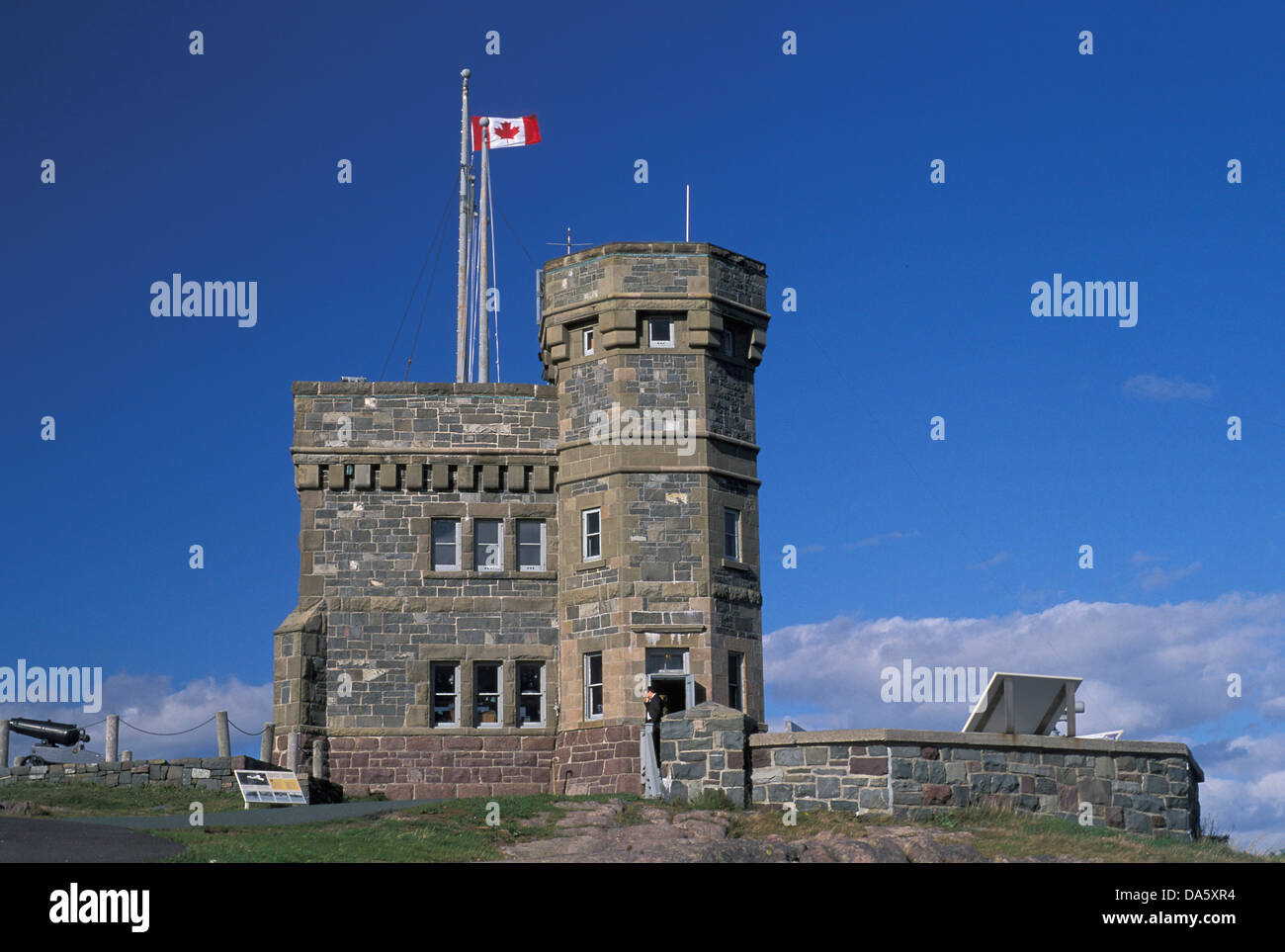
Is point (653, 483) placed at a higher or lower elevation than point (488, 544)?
higher

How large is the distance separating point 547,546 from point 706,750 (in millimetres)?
10396

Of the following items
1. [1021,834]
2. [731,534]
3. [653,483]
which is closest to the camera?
[1021,834]

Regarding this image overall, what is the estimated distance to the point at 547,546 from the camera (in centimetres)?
3722

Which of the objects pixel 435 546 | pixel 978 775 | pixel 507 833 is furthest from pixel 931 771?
pixel 435 546

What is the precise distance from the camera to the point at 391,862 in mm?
21234

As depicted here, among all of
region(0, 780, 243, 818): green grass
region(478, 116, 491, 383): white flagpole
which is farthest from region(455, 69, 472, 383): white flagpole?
region(0, 780, 243, 818): green grass

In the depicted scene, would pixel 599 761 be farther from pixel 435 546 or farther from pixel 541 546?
pixel 435 546

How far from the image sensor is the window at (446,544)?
122ft

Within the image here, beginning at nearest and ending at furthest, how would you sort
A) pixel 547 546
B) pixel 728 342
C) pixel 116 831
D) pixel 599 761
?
pixel 116 831 → pixel 599 761 → pixel 728 342 → pixel 547 546

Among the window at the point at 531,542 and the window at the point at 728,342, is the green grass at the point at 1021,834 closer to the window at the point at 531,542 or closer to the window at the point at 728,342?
the window at the point at 531,542

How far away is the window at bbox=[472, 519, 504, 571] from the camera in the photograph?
37.2 meters
